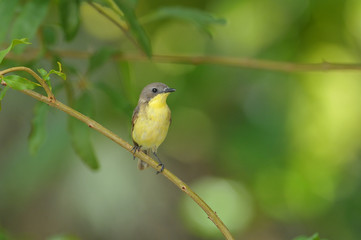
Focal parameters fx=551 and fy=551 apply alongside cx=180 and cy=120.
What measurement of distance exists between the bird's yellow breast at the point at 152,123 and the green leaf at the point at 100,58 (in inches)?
13.6

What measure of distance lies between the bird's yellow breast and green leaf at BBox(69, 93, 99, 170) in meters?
0.34

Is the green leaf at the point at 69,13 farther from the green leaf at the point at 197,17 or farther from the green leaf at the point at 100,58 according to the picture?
the green leaf at the point at 197,17

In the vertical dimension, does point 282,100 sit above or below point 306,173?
above

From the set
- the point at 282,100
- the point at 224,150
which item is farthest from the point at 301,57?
the point at 224,150

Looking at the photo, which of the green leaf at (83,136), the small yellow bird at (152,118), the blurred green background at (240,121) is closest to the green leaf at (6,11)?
the green leaf at (83,136)

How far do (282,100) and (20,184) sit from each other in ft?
7.39

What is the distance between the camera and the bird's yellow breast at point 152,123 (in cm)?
302

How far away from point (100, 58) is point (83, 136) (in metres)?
0.49

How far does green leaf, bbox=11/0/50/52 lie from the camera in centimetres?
248

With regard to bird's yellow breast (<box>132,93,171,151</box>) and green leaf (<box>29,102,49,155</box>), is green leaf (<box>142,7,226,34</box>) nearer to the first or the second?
bird's yellow breast (<box>132,93,171,151</box>)

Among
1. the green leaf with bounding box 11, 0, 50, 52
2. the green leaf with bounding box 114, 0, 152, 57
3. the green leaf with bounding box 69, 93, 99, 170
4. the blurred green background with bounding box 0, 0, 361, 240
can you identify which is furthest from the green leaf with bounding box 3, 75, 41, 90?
the blurred green background with bounding box 0, 0, 361, 240

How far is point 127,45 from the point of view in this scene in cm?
512

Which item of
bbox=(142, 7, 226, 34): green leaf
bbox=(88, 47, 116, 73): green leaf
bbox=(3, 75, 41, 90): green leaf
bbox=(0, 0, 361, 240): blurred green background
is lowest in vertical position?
bbox=(3, 75, 41, 90): green leaf

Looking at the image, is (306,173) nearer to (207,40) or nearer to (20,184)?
(207,40)
